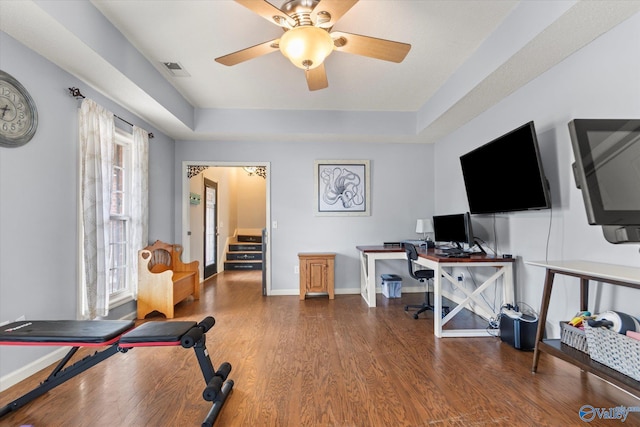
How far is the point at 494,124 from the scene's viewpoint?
3404 millimetres

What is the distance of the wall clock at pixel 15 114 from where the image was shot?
6.59 ft

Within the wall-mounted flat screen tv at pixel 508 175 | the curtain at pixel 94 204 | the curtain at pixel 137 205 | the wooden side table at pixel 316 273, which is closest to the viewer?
the wall-mounted flat screen tv at pixel 508 175

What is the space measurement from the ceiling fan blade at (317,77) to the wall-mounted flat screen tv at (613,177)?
184cm

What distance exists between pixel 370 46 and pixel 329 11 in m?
0.43

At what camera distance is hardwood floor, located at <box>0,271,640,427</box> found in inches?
68.4

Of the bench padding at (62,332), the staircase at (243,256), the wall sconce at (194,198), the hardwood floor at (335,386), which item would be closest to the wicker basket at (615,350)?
the hardwood floor at (335,386)

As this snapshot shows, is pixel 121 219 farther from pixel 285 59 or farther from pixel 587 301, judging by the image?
pixel 587 301

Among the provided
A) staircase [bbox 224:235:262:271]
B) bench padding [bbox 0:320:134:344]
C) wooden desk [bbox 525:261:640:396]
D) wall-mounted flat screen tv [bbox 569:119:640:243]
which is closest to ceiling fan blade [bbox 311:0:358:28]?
wall-mounted flat screen tv [bbox 569:119:640:243]

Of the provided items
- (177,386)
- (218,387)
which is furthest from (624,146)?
(177,386)

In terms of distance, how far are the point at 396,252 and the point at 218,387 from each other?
113 inches

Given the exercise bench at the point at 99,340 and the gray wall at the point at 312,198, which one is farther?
the gray wall at the point at 312,198

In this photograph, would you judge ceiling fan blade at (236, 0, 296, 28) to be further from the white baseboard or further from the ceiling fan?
the white baseboard

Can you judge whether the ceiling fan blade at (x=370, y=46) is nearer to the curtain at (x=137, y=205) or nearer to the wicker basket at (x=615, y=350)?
the wicker basket at (x=615, y=350)

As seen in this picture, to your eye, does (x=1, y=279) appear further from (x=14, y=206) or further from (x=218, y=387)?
(x=218, y=387)
